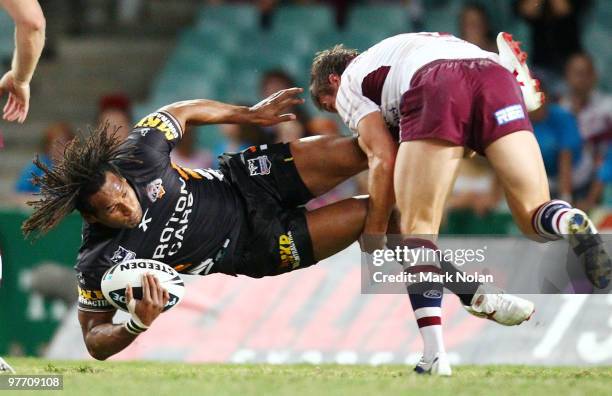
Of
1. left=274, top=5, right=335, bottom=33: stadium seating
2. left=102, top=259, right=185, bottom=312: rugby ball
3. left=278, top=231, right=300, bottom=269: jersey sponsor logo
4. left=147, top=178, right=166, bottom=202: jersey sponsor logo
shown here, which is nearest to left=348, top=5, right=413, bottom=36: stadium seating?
left=274, top=5, right=335, bottom=33: stadium seating

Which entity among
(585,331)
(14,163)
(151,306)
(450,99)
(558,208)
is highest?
(450,99)

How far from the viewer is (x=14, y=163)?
13.7 metres

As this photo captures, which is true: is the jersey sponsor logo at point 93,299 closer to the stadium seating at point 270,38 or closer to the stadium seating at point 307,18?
the stadium seating at point 270,38

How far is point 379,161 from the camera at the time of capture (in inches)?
257

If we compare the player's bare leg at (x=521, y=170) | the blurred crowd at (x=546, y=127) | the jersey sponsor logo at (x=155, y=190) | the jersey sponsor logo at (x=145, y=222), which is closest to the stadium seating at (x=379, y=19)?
the blurred crowd at (x=546, y=127)

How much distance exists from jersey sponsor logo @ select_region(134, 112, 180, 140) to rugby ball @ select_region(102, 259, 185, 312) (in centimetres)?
91

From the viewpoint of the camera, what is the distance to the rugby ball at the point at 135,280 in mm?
6274

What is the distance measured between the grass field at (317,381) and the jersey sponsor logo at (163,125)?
142 centimetres

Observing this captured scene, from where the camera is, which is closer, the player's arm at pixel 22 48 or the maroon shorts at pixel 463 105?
the player's arm at pixel 22 48

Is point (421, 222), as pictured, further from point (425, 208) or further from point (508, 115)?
point (508, 115)

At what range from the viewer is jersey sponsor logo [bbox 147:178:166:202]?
22.3 ft

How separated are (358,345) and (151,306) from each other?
3230 millimetres

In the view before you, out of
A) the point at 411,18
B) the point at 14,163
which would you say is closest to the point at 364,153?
the point at 411,18

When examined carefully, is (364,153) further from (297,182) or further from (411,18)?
(411,18)
